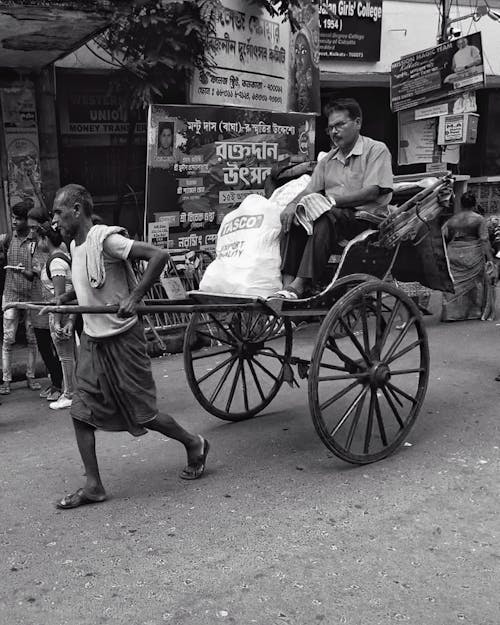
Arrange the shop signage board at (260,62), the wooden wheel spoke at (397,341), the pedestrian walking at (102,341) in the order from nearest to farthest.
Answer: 1. the pedestrian walking at (102,341)
2. the wooden wheel spoke at (397,341)
3. the shop signage board at (260,62)

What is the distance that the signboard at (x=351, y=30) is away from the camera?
430 inches

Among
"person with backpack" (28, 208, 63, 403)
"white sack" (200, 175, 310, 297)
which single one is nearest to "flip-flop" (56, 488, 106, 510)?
"white sack" (200, 175, 310, 297)

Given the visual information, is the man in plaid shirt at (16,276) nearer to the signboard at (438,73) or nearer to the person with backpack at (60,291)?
the person with backpack at (60,291)

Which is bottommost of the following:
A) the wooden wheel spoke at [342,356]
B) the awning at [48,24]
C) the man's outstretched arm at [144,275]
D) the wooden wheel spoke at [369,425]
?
the wooden wheel spoke at [369,425]

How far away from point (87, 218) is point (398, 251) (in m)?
2.19

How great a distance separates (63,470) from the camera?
14.8 ft

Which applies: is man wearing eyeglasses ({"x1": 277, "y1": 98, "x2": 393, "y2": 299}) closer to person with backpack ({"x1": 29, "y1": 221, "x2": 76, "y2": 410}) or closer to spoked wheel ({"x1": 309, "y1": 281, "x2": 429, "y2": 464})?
spoked wheel ({"x1": 309, "y1": 281, "x2": 429, "y2": 464})

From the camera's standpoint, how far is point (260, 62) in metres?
9.16

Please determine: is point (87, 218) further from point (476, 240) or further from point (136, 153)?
point (476, 240)

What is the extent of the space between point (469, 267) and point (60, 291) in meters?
5.60

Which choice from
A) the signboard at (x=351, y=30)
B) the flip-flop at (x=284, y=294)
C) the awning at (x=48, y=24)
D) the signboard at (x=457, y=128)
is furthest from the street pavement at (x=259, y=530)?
the signboard at (x=351, y=30)

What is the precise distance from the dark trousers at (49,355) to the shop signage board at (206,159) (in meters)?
2.11

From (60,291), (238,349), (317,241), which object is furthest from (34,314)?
(317,241)

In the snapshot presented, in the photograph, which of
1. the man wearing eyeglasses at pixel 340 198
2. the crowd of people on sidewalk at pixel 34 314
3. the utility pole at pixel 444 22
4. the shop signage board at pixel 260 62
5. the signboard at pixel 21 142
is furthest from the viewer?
the utility pole at pixel 444 22
